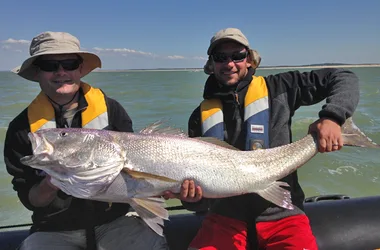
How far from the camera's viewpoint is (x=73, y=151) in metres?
2.82

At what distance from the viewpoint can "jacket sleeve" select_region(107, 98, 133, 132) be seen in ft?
12.4

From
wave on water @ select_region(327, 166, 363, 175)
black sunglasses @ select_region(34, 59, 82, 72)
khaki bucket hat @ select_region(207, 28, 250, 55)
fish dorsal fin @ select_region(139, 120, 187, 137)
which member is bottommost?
wave on water @ select_region(327, 166, 363, 175)

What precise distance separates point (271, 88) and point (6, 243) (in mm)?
3280

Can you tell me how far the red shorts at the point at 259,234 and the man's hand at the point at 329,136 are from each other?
0.81 m

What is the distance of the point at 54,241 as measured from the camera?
11.2 ft

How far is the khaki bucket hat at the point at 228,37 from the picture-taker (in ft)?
12.1

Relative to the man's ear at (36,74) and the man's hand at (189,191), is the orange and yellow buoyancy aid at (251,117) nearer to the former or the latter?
the man's hand at (189,191)

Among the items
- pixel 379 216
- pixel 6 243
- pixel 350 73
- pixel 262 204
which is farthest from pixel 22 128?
pixel 379 216

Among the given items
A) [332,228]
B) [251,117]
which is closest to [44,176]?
[251,117]

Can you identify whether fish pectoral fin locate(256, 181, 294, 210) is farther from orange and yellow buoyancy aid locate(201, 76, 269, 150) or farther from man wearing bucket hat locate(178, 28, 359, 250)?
orange and yellow buoyancy aid locate(201, 76, 269, 150)

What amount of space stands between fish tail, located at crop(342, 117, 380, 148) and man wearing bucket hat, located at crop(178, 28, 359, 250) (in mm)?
82

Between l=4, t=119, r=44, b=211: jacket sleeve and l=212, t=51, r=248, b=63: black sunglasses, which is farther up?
l=212, t=51, r=248, b=63: black sunglasses

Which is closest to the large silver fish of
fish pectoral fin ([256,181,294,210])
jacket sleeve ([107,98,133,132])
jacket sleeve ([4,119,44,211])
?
fish pectoral fin ([256,181,294,210])

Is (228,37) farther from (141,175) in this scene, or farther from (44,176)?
(44,176)
